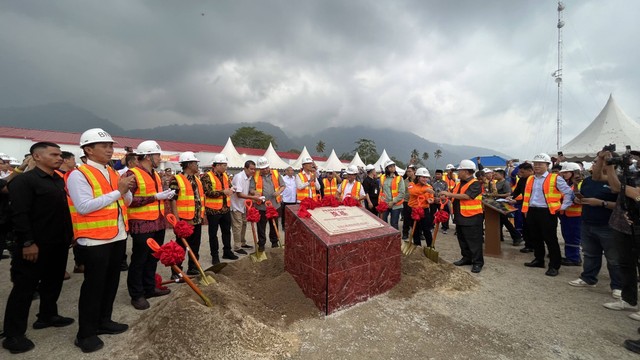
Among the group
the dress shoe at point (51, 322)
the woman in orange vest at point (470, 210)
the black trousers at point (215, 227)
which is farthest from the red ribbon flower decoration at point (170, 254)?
the woman in orange vest at point (470, 210)

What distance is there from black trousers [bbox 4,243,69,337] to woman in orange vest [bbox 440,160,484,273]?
5337 mm

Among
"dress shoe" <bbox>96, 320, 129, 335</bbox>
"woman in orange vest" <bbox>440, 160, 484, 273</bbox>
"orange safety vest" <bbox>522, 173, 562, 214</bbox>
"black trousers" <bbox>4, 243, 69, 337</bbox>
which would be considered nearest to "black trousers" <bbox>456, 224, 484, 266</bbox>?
"woman in orange vest" <bbox>440, 160, 484, 273</bbox>

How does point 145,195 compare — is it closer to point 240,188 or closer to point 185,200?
point 185,200

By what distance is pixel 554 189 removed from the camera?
517 centimetres

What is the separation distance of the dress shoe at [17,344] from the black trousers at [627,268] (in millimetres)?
6586

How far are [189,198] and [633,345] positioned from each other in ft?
18.2

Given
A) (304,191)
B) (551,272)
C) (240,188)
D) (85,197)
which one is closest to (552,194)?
(551,272)

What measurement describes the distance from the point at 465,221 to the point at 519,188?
2.41m

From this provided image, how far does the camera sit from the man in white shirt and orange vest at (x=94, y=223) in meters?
2.71

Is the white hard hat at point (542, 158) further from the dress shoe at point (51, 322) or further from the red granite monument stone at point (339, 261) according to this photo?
the dress shoe at point (51, 322)

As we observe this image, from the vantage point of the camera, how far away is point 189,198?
4.56 meters

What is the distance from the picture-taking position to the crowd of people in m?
2.78

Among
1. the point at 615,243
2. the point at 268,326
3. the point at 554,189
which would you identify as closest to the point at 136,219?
the point at 268,326

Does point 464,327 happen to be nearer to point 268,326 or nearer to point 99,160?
point 268,326
